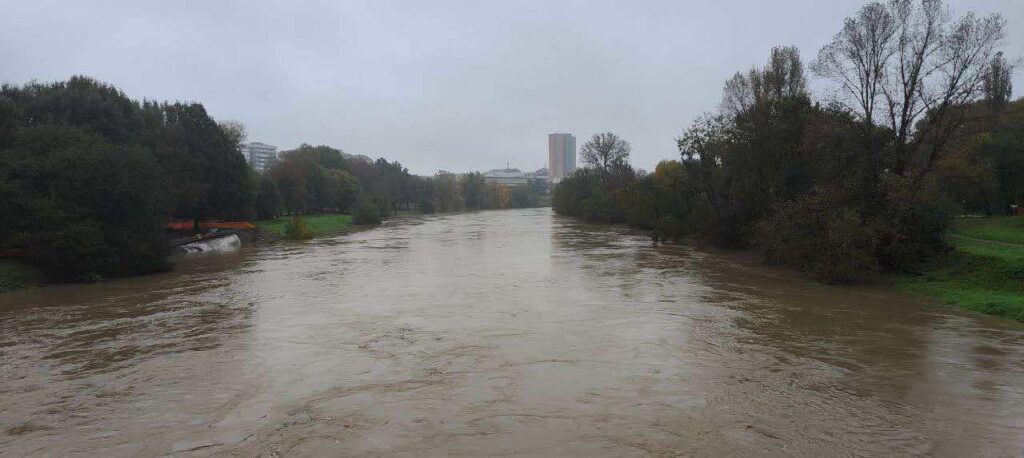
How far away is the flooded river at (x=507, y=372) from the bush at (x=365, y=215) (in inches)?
2047

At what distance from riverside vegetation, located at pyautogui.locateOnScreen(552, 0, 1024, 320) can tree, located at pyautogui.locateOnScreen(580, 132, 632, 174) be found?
1875 inches

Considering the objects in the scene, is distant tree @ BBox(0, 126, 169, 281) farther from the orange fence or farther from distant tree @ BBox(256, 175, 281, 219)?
distant tree @ BBox(256, 175, 281, 219)

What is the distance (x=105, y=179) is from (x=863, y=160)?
3339 centimetres

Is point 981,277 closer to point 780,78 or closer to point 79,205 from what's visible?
point 780,78

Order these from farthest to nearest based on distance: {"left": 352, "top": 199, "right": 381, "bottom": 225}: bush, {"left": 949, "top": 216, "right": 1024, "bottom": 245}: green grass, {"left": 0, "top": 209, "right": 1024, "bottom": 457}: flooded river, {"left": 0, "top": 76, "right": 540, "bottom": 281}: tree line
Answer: {"left": 352, "top": 199, "right": 381, "bottom": 225}: bush < {"left": 949, "top": 216, "right": 1024, "bottom": 245}: green grass < {"left": 0, "top": 76, "right": 540, "bottom": 281}: tree line < {"left": 0, "top": 209, "right": 1024, "bottom": 457}: flooded river

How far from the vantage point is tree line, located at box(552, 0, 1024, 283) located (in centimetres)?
2327

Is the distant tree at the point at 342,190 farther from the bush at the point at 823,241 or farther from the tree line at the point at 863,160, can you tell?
the bush at the point at 823,241

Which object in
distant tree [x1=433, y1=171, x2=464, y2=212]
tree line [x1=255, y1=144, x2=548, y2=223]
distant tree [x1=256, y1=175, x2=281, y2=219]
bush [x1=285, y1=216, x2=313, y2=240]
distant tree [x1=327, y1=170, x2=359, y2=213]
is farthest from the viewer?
distant tree [x1=433, y1=171, x2=464, y2=212]

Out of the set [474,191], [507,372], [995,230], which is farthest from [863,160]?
[474,191]

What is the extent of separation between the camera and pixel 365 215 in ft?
247

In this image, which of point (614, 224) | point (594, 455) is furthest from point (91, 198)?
point (614, 224)

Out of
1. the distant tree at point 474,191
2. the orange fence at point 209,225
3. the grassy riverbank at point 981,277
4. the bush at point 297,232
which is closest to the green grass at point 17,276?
the orange fence at point 209,225

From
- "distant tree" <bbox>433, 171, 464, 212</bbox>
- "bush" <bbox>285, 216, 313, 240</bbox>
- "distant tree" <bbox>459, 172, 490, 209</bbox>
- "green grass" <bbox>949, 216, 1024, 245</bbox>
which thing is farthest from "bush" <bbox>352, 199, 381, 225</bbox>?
"distant tree" <bbox>459, 172, 490, 209</bbox>

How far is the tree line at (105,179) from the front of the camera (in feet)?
82.1
